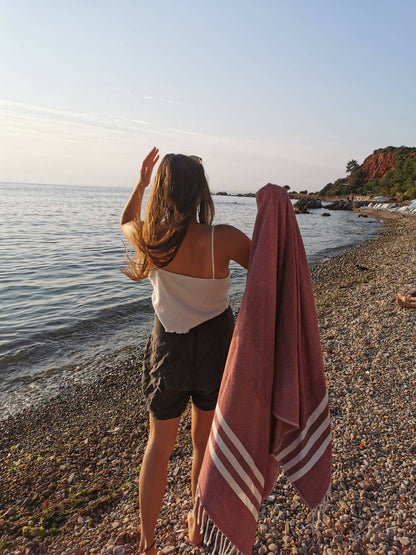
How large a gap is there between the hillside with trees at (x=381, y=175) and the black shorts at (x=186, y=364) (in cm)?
6451

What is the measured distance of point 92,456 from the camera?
4.38 meters

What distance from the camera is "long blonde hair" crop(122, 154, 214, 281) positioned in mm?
1978

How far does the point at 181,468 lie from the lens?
3.58m

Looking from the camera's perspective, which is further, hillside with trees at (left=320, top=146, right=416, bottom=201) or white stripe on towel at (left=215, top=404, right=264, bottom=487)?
hillside with trees at (left=320, top=146, right=416, bottom=201)

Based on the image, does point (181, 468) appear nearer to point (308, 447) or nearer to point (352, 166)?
point (308, 447)

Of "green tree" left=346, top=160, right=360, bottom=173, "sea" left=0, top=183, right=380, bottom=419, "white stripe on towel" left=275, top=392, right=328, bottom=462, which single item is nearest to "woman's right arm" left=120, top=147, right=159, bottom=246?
"white stripe on towel" left=275, top=392, right=328, bottom=462

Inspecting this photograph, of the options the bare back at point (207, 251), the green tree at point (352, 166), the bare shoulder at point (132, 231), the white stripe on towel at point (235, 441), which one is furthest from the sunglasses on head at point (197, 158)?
the green tree at point (352, 166)

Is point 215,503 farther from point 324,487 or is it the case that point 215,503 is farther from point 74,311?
point 74,311

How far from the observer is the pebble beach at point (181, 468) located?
2.55m

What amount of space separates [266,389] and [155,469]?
94cm

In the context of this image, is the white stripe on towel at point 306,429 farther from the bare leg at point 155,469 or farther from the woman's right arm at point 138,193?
the woman's right arm at point 138,193

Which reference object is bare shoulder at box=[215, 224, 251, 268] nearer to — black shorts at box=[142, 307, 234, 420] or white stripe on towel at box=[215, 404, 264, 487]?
black shorts at box=[142, 307, 234, 420]

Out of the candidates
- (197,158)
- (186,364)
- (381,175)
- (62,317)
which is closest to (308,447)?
(186,364)

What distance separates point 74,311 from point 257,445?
28.6 ft
